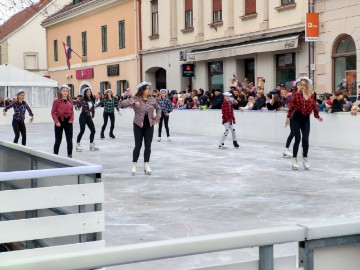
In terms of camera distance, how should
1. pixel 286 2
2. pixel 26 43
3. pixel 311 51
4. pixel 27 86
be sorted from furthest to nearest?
pixel 26 43, pixel 27 86, pixel 286 2, pixel 311 51

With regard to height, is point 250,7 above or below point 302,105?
above

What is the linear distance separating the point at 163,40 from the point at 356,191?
24.9 metres

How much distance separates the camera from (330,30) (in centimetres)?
2255

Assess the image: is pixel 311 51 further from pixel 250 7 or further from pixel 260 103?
pixel 250 7

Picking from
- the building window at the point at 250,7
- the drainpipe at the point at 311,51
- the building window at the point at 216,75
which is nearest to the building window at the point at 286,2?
the drainpipe at the point at 311,51

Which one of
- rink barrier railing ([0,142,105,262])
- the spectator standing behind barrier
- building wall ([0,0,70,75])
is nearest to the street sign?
the spectator standing behind barrier

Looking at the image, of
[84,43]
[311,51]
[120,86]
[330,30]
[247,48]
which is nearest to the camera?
[330,30]

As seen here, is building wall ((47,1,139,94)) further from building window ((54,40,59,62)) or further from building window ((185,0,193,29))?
building window ((185,0,193,29))

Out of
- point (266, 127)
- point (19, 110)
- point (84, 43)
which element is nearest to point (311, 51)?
point (266, 127)

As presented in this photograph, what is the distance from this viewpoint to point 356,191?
400 inches

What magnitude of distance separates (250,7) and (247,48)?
1.93 m

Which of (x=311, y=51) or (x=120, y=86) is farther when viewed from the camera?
(x=120, y=86)

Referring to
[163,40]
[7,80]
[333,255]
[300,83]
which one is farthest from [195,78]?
[333,255]

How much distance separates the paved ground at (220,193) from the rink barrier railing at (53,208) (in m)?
1.55
